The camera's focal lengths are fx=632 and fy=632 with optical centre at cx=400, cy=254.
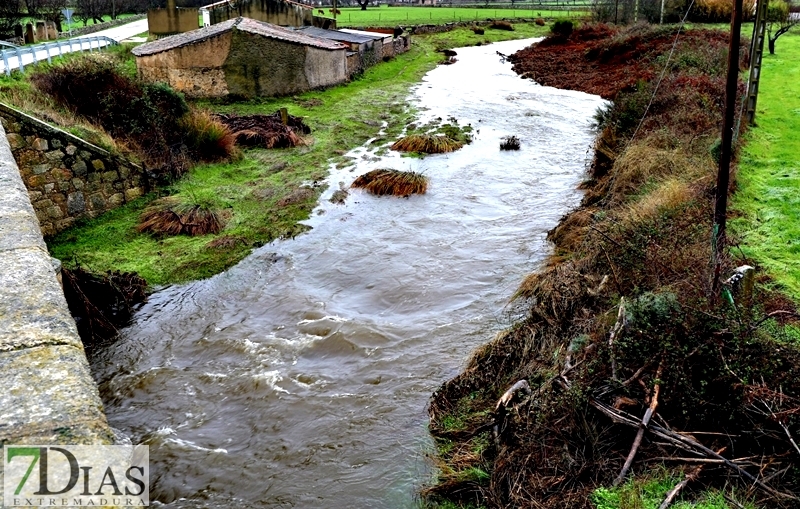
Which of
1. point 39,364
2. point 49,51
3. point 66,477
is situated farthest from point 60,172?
point 66,477

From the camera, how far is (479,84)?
33.4 meters

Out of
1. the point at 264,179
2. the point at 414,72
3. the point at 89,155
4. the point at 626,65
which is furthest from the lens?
the point at 414,72

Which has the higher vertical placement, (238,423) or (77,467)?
(77,467)

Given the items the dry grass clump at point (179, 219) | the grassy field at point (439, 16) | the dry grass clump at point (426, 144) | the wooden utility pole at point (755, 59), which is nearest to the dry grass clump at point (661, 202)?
the wooden utility pole at point (755, 59)

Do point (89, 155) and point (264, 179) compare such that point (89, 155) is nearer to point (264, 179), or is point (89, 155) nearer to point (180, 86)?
point (264, 179)

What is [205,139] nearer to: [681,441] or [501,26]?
[681,441]

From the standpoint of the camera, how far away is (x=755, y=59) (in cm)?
1486

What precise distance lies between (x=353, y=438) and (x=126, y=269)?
6.31m

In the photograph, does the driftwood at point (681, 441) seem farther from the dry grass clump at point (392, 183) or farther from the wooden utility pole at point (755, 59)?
the dry grass clump at point (392, 183)

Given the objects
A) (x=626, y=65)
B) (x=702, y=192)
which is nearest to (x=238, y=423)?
(x=702, y=192)

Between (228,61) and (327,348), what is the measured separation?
741 inches

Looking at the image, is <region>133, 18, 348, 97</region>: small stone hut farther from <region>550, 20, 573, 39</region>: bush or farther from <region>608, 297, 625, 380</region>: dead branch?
<region>550, 20, 573, 39</region>: bush

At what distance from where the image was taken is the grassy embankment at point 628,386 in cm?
544

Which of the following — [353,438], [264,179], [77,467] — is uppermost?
[77,467]
